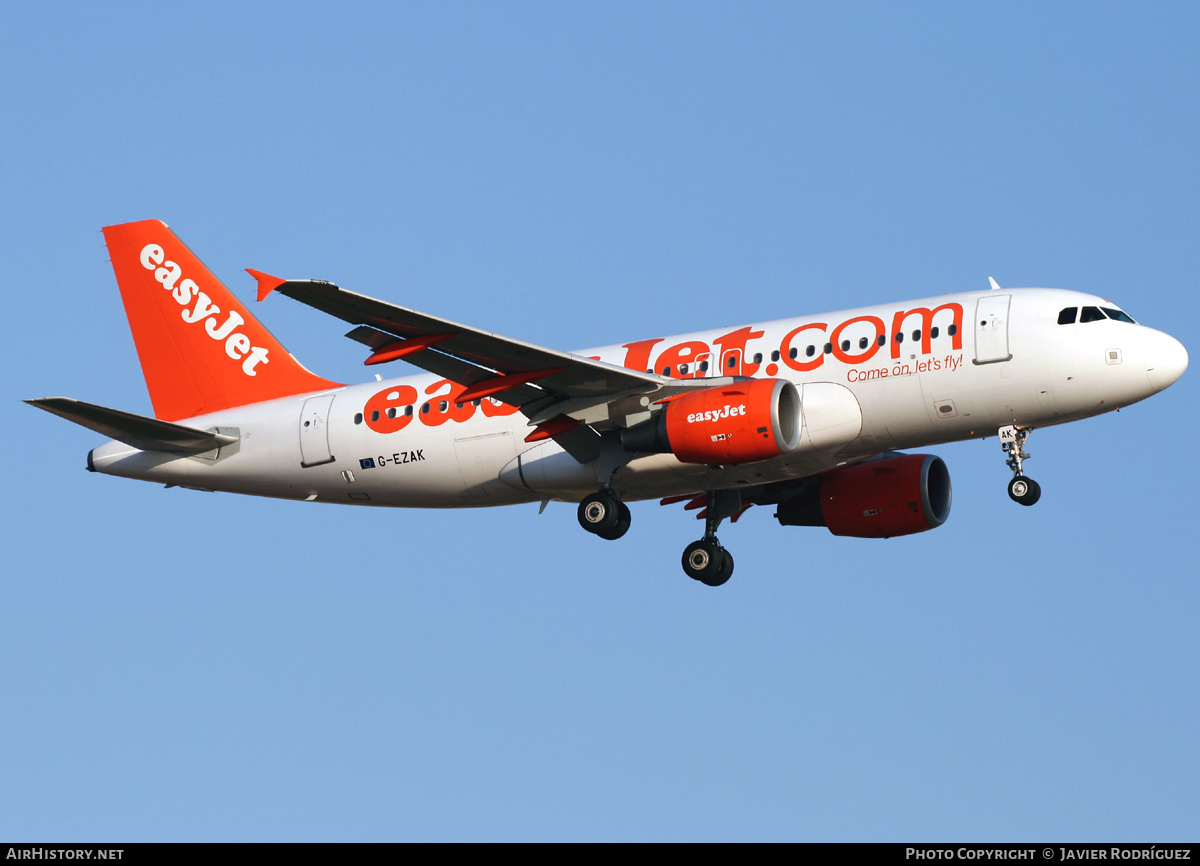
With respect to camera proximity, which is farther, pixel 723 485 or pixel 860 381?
pixel 723 485

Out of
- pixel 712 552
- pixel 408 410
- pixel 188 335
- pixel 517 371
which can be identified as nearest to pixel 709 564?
pixel 712 552

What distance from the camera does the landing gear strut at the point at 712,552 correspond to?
37.7 m

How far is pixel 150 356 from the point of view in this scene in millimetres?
41031

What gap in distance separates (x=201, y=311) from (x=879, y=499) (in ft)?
57.6

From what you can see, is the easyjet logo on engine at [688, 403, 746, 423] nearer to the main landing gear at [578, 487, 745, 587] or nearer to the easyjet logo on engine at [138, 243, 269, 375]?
the main landing gear at [578, 487, 745, 587]

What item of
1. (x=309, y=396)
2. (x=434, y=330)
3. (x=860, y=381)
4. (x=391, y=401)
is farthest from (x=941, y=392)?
(x=309, y=396)

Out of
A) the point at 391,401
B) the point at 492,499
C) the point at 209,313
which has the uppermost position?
the point at 209,313

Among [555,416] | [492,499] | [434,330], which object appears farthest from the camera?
[492,499]

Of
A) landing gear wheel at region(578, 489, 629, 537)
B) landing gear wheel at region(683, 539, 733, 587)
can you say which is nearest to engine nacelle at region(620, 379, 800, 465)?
landing gear wheel at region(578, 489, 629, 537)

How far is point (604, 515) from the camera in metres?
34.6

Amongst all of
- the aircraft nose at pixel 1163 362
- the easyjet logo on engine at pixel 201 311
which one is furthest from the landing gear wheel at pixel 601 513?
the aircraft nose at pixel 1163 362

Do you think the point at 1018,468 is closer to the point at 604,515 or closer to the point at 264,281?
the point at 604,515
